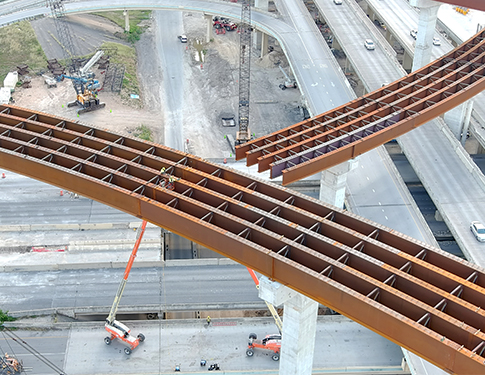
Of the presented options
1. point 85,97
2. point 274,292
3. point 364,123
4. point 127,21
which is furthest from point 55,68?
point 274,292

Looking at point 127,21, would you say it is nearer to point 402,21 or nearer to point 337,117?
point 402,21

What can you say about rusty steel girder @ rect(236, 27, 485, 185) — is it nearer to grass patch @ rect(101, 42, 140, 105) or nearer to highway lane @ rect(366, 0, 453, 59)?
highway lane @ rect(366, 0, 453, 59)

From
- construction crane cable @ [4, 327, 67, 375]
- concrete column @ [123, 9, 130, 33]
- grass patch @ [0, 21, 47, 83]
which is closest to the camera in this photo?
construction crane cable @ [4, 327, 67, 375]

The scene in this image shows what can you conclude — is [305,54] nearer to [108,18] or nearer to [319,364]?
[108,18]

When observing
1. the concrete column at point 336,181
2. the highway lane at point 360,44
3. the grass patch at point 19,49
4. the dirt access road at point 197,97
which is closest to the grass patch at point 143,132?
the dirt access road at point 197,97

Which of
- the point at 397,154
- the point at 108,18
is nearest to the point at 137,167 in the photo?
the point at 397,154

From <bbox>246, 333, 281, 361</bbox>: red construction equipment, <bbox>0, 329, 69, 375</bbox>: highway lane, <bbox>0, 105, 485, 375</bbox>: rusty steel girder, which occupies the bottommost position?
<bbox>0, 329, 69, 375</bbox>: highway lane

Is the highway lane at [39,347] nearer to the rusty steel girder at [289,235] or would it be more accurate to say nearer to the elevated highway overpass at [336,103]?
the rusty steel girder at [289,235]

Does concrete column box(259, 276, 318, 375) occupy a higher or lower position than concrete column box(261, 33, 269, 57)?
higher

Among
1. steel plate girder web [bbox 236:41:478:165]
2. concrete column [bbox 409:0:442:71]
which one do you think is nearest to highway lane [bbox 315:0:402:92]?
concrete column [bbox 409:0:442:71]
